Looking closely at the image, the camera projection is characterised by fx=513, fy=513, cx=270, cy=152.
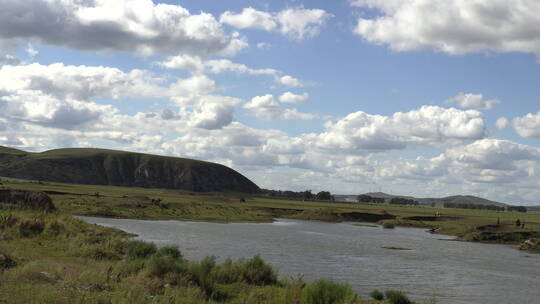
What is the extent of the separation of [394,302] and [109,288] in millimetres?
12858

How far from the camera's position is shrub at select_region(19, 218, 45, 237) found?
36219mm

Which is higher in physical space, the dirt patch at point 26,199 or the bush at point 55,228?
the dirt patch at point 26,199

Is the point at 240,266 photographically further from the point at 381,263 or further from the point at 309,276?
the point at 381,263

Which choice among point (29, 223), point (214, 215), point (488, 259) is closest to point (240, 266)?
point (29, 223)

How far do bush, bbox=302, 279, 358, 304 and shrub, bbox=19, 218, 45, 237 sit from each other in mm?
23844

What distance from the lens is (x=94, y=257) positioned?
2989cm

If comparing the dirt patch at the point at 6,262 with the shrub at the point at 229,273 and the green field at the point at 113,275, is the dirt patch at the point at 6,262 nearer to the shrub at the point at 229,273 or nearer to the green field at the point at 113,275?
the green field at the point at 113,275

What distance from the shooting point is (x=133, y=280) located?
2191cm

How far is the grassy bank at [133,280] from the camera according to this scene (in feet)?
59.2

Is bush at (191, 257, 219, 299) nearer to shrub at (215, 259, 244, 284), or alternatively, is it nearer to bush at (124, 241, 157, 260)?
shrub at (215, 259, 244, 284)

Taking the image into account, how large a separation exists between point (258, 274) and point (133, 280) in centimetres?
735

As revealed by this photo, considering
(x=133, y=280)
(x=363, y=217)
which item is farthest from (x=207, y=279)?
(x=363, y=217)

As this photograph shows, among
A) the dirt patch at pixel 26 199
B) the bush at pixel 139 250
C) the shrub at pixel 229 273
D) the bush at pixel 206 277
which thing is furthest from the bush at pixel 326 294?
the dirt patch at pixel 26 199

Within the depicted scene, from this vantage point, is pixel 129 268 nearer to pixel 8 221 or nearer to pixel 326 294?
pixel 326 294
